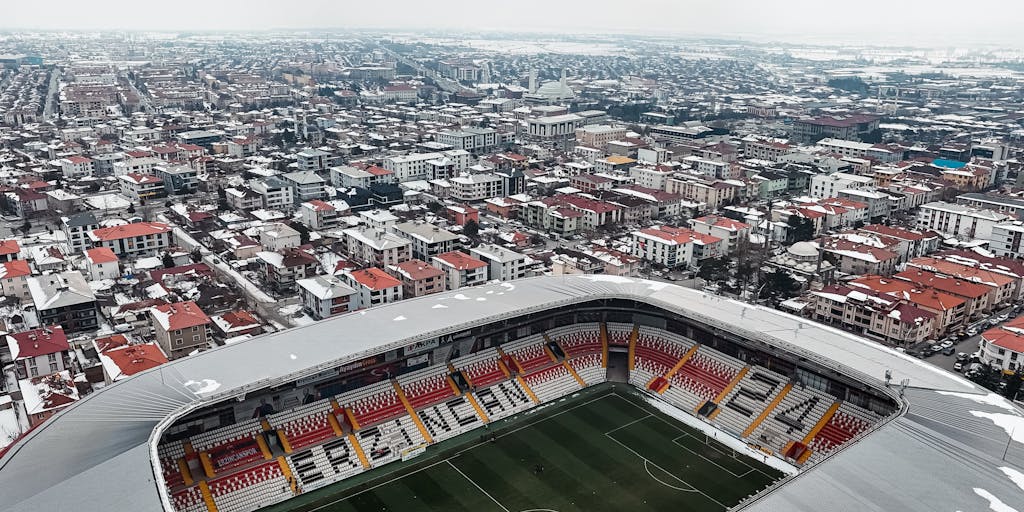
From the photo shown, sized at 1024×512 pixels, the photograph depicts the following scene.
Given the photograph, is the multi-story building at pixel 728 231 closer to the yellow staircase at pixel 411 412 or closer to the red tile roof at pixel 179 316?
the yellow staircase at pixel 411 412

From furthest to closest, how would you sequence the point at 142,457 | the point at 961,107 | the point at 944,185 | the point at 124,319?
1. the point at 961,107
2. the point at 944,185
3. the point at 124,319
4. the point at 142,457

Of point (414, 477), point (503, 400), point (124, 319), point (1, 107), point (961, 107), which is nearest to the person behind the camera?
point (414, 477)

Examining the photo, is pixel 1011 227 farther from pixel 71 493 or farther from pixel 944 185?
pixel 71 493

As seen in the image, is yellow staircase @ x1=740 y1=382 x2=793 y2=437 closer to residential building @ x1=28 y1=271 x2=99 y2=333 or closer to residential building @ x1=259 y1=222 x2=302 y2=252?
residential building @ x1=259 y1=222 x2=302 y2=252

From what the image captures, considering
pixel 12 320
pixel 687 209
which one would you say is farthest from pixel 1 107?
pixel 687 209

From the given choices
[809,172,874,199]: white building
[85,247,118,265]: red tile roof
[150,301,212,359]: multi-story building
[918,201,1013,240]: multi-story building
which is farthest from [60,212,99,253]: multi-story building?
[918,201,1013,240]: multi-story building
